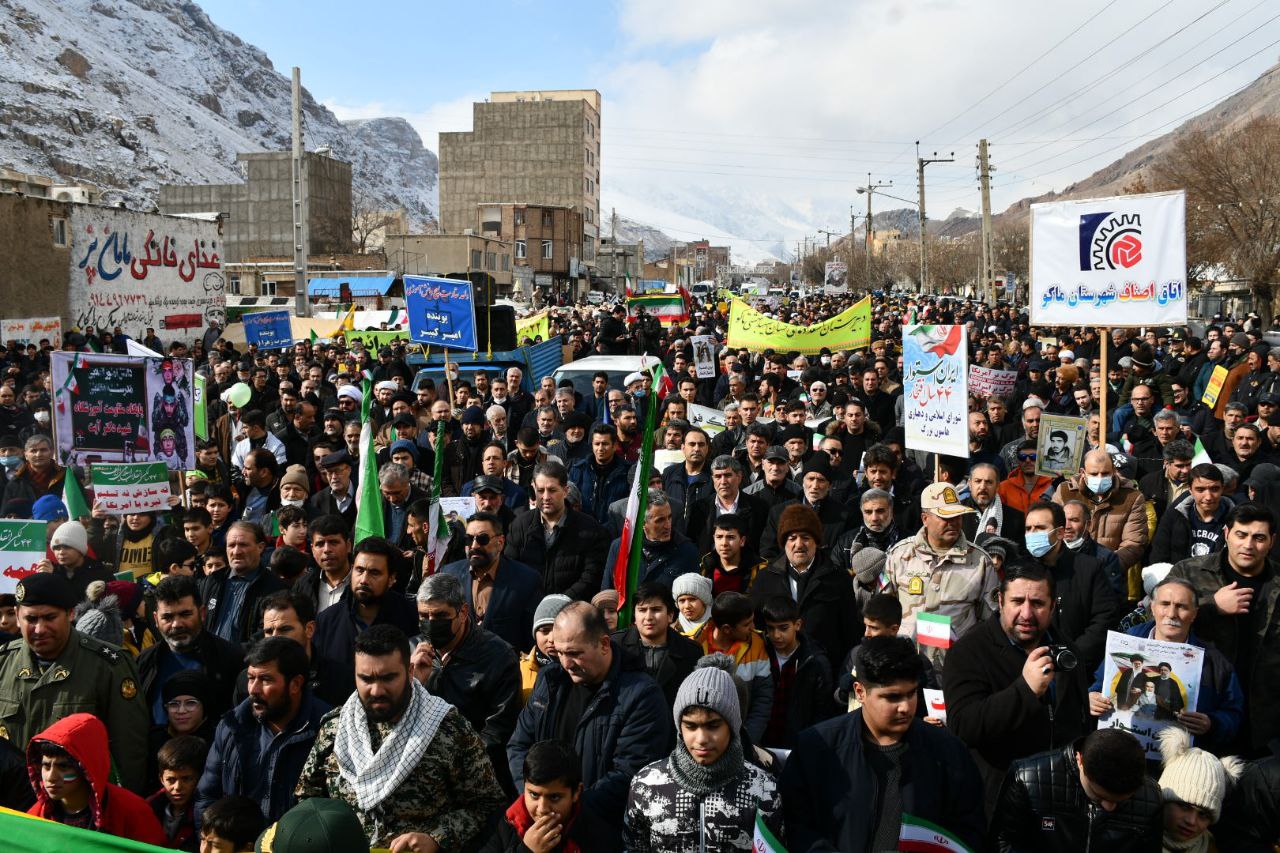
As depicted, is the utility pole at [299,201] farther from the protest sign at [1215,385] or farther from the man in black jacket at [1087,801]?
the man in black jacket at [1087,801]

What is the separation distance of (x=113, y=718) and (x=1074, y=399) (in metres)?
10.2

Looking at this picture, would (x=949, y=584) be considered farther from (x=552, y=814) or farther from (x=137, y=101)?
(x=137, y=101)

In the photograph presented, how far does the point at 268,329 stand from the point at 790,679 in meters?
16.0

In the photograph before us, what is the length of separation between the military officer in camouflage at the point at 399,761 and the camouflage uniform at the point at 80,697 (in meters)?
1.26

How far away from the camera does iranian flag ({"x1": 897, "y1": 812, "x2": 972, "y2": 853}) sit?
3297 mm

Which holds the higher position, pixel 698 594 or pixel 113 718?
pixel 698 594

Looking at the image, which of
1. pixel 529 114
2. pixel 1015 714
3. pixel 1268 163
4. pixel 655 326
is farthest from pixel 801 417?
pixel 529 114

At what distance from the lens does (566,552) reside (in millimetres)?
6742

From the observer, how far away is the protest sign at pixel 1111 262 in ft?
30.6

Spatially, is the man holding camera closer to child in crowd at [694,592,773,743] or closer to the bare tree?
child in crowd at [694,592,773,743]

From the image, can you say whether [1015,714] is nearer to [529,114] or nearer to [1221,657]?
[1221,657]

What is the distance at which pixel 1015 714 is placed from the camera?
395 cm

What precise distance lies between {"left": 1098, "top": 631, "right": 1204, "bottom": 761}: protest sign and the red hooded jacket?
3535mm

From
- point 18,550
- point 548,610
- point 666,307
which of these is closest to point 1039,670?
point 548,610
